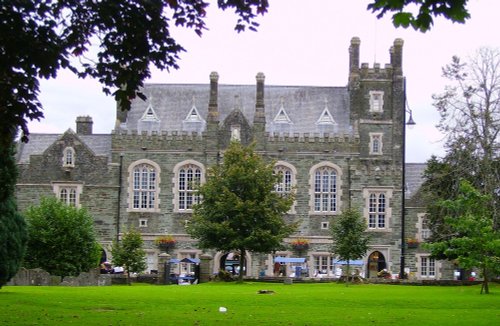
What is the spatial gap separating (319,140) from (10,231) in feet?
103

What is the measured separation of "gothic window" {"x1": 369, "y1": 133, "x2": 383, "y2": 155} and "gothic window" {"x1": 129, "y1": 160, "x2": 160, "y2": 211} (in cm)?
1386

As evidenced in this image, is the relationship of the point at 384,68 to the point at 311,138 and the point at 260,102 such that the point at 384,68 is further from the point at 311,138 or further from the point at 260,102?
the point at 260,102

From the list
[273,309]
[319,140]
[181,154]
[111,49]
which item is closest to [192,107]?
[181,154]

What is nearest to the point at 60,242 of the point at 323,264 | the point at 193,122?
the point at 193,122

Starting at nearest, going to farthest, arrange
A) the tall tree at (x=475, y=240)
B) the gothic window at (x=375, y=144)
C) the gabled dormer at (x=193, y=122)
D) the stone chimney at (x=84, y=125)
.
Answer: the tall tree at (x=475, y=240) → the gothic window at (x=375, y=144) → the gabled dormer at (x=193, y=122) → the stone chimney at (x=84, y=125)

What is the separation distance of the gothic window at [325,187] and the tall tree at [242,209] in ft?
38.2

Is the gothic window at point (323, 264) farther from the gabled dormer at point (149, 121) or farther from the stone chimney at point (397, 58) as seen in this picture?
the gabled dormer at point (149, 121)

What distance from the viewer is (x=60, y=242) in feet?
148

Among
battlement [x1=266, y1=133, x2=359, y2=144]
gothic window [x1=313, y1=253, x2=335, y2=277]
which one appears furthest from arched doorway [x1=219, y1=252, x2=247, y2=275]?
battlement [x1=266, y1=133, x2=359, y2=144]

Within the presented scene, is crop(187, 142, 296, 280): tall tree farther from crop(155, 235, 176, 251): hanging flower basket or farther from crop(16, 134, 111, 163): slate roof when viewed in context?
crop(16, 134, 111, 163): slate roof

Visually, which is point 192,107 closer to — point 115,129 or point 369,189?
point 115,129

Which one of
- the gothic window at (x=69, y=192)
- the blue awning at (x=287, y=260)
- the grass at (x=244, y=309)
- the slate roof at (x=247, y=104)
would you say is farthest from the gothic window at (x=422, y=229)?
the grass at (x=244, y=309)

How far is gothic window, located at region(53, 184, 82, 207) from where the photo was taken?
58.7 m

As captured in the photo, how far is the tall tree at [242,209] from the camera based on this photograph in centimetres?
4584
